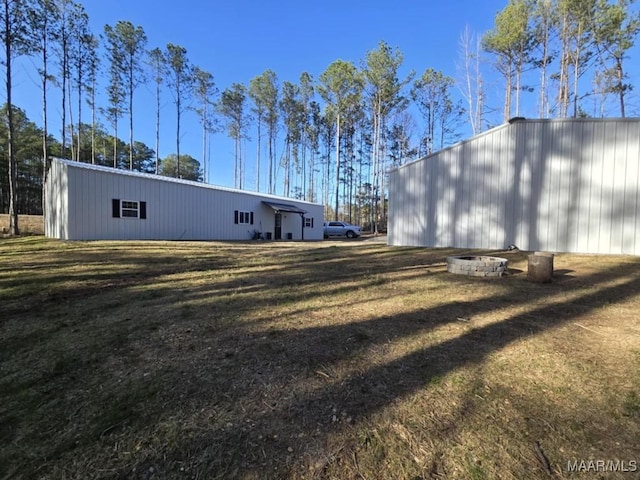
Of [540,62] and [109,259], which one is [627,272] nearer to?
[109,259]

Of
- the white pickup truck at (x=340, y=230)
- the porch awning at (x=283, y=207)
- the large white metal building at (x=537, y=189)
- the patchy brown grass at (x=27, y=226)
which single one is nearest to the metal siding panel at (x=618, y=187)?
the large white metal building at (x=537, y=189)

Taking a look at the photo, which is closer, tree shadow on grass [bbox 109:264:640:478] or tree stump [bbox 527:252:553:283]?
tree shadow on grass [bbox 109:264:640:478]

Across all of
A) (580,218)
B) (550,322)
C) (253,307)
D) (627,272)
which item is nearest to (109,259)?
(253,307)

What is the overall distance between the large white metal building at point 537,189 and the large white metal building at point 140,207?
11.2 m

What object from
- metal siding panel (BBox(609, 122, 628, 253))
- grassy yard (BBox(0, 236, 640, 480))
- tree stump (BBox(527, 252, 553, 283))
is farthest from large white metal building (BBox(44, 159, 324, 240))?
metal siding panel (BBox(609, 122, 628, 253))

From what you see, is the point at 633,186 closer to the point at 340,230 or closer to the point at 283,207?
the point at 283,207

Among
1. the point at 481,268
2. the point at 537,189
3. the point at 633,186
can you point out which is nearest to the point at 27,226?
the point at 481,268

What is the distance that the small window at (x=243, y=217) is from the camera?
1941 cm

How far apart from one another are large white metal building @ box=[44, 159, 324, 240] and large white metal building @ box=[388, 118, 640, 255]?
11.2 metres

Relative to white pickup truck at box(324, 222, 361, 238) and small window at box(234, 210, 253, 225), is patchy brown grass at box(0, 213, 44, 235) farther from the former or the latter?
white pickup truck at box(324, 222, 361, 238)

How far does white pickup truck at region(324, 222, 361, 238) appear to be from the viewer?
85.6 feet

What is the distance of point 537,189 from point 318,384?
10330mm

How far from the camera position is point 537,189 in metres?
9.85

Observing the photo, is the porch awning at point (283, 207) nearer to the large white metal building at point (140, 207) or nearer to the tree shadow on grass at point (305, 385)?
the large white metal building at point (140, 207)
